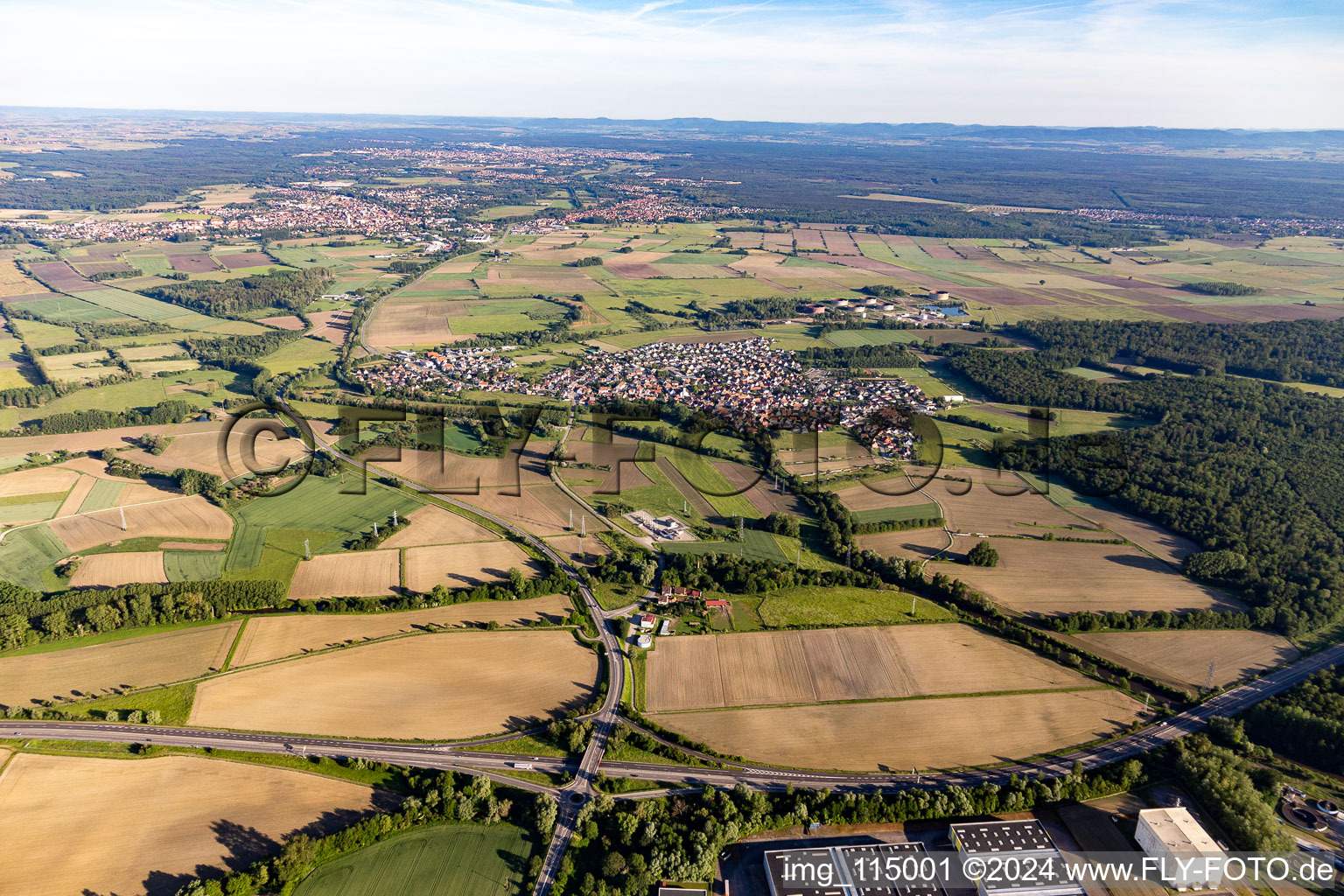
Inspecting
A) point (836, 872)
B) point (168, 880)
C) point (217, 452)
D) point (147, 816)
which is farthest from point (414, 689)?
point (217, 452)

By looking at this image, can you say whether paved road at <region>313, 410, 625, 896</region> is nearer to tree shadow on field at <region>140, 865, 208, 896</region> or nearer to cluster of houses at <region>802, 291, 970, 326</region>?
tree shadow on field at <region>140, 865, 208, 896</region>

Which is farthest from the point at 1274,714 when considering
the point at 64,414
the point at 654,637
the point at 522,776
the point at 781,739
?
the point at 64,414

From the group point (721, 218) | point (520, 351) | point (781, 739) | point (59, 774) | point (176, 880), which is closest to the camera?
point (176, 880)

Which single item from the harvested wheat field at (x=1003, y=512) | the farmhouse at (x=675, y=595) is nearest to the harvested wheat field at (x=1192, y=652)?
the harvested wheat field at (x=1003, y=512)

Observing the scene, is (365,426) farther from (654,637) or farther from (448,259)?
(448,259)

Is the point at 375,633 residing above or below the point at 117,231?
below

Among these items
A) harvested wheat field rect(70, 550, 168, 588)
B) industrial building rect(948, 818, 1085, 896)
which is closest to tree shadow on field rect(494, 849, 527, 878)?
industrial building rect(948, 818, 1085, 896)

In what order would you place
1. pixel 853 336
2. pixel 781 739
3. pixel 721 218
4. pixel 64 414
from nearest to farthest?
pixel 781 739
pixel 64 414
pixel 853 336
pixel 721 218
